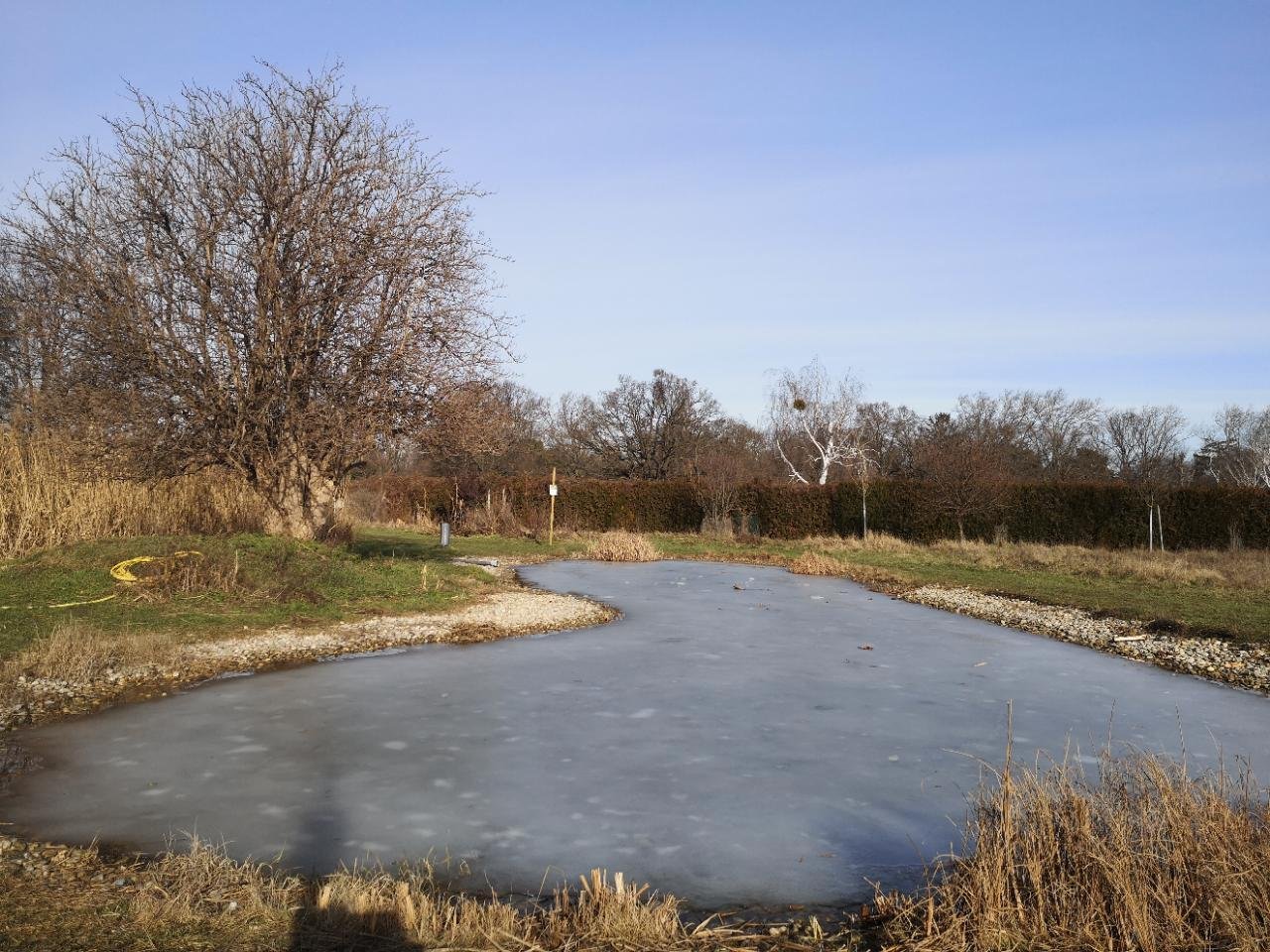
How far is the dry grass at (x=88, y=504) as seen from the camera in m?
13.1

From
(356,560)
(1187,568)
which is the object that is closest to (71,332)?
(356,560)

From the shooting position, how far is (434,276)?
50.3 feet

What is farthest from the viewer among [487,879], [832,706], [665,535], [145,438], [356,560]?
[665,535]

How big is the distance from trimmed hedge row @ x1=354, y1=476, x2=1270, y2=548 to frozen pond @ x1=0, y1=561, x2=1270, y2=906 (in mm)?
15806

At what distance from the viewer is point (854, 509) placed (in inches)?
1124

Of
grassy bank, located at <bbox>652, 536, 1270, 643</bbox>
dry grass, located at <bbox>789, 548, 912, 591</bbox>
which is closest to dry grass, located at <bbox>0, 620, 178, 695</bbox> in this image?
grassy bank, located at <bbox>652, 536, 1270, 643</bbox>

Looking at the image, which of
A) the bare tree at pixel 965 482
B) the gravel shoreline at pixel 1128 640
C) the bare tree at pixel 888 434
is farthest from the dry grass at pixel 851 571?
the bare tree at pixel 888 434

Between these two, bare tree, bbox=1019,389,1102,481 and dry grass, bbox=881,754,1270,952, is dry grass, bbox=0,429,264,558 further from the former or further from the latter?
bare tree, bbox=1019,389,1102,481

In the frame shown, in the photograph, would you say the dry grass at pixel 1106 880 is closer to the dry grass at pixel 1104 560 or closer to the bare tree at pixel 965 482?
the dry grass at pixel 1104 560

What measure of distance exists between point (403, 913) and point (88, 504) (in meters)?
12.3

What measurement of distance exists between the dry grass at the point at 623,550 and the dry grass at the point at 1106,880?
750 inches

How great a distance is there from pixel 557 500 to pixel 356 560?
1781 centimetres

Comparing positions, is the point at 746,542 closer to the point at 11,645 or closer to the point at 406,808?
the point at 11,645

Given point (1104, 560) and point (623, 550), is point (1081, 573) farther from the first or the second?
point (623, 550)
